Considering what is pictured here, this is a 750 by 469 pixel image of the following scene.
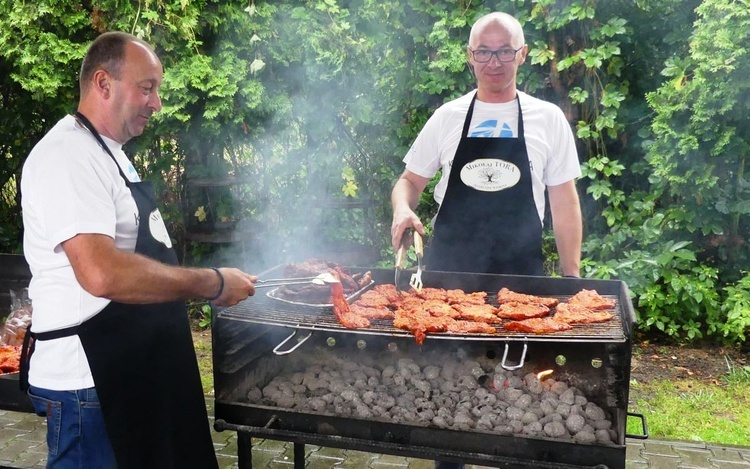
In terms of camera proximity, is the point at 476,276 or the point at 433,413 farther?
the point at 476,276

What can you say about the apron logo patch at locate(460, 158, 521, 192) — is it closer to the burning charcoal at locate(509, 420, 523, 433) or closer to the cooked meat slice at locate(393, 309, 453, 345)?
the cooked meat slice at locate(393, 309, 453, 345)

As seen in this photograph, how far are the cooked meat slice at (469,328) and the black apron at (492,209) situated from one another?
0.97 m

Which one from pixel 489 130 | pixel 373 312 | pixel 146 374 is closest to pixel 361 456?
pixel 373 312

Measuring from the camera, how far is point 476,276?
12.0ft

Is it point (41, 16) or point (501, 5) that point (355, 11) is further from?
point (41, 16)

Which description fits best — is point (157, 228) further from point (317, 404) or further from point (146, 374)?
point (317, 404)

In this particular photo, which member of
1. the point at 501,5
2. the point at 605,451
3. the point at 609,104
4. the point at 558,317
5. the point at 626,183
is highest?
the point at 501,5

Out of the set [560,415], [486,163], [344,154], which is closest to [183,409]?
[560,415]

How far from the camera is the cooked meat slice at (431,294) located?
3.46 metres

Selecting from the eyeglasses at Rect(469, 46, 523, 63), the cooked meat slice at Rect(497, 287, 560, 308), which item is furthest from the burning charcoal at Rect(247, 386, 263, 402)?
the eyeglasses at Rect(469, 46, 523, 63)

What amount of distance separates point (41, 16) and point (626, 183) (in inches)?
219

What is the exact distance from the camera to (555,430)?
2738 millimetres

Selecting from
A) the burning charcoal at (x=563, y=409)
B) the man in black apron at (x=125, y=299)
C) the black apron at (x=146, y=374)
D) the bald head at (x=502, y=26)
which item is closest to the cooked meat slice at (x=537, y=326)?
the burning charcoal at (x=563, y=409)

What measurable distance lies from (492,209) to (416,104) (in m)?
2.57
